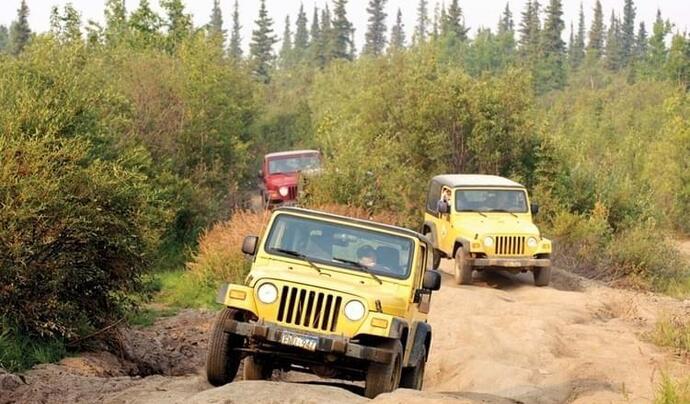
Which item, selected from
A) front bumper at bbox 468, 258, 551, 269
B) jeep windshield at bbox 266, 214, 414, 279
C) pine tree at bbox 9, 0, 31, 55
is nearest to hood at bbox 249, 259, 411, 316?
jeep windshield at bbox 266, 214, 414, 279

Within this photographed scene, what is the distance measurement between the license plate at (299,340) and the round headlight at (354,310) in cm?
40

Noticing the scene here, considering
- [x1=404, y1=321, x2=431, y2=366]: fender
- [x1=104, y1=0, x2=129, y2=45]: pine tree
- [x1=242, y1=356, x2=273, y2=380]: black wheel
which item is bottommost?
[x1=242, y1=356, x2=273, y2=380]: black wheel

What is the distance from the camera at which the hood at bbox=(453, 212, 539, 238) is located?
1827 cm

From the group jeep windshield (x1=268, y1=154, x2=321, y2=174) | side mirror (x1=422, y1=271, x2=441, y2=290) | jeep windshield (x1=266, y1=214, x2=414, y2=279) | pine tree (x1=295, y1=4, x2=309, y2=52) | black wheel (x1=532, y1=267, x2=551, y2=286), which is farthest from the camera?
pine tree (x1=295, y1=4, x2=309, y2=52)

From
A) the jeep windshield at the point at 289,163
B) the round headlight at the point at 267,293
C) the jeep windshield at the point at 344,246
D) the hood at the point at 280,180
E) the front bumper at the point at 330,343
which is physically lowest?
the front bumper at the point at 330,343

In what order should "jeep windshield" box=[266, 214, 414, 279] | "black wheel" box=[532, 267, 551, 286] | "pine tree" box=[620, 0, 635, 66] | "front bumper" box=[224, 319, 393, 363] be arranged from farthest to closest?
"pine tree" box=[620, 0, 635, 66], "black wheel" box=[532, 267, 551, 286], "jeep windshield" box=[266, 214, 414, 279], "front bumper" box=[224, 319, 393, 363]

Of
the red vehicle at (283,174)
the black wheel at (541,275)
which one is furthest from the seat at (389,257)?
the red vehicle at (283,174)

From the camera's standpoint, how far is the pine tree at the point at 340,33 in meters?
97.6

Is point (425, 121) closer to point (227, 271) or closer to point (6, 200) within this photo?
point (227, 271)

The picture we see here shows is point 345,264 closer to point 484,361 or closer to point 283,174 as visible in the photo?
point 484,361

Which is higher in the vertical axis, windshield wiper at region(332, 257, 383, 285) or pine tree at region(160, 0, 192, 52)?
pine tree at region(160, 0, 192, 52)

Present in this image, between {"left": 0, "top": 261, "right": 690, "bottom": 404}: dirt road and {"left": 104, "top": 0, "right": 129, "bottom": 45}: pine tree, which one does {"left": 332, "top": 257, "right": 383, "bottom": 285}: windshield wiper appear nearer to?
{"left": 0, "top": 261, "right": 690, "bottom": 404}: dirt road

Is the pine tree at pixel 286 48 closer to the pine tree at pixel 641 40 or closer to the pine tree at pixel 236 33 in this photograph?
the pine tree at pixel 236 33

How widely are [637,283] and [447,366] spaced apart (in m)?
10.9
